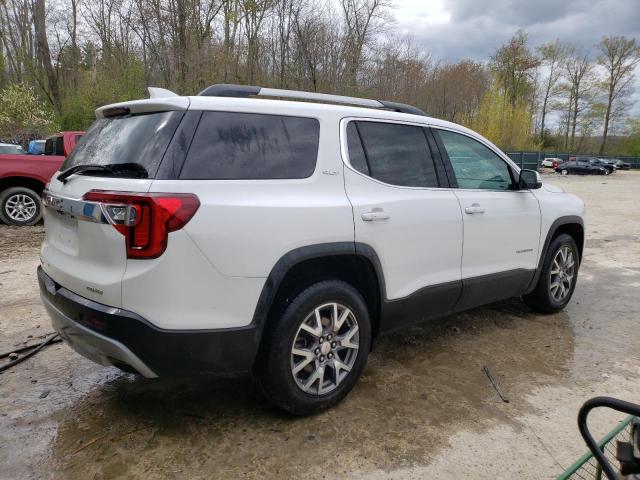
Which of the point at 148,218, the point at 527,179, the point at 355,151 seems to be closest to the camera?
the point at 148,218

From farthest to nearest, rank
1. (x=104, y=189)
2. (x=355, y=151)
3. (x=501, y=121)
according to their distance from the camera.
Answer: (x=501, y=121)
(x=355, y=151)
(x=104, y=189)

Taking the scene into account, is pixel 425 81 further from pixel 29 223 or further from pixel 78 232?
pixel 78 232

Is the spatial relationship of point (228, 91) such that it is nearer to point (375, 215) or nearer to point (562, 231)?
point (375, 215)

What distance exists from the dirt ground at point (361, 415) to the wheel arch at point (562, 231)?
519mm

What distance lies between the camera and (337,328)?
294 centimetres

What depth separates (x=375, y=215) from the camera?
3051 millimetres

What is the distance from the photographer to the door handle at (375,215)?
3004 mm

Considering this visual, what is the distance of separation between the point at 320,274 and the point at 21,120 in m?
27.2

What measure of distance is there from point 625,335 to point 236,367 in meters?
3.60

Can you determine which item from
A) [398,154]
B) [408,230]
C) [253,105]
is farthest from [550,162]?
[253,105]

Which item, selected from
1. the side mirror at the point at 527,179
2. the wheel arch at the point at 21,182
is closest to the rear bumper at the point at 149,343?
the side mirror at the point at 527,179

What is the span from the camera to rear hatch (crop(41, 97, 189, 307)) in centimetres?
240

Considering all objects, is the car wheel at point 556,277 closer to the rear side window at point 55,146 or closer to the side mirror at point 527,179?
the side mirror at point 527,179

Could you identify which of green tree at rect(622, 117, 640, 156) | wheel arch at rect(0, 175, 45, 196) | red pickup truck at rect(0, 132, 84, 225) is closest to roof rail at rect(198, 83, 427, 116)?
red pickup truck at rect(0, 132, 84, 225)
